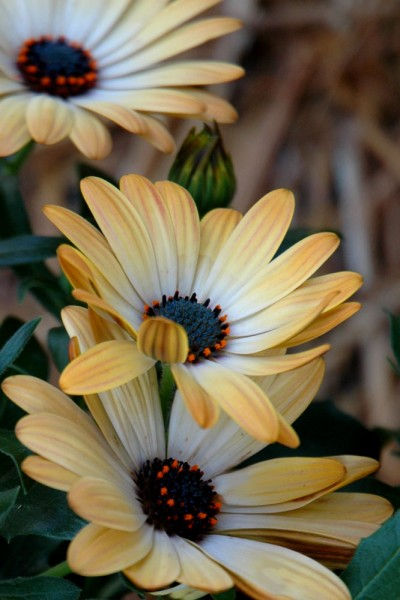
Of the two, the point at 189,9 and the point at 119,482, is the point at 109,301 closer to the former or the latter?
the point at 119,482

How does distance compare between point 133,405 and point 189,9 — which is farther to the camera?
point 189,9

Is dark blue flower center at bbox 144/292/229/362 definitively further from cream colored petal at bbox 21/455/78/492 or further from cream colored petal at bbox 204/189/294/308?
cream colored petal at bbox 21/455/78/492

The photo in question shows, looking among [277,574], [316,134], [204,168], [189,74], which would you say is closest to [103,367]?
[277,574]

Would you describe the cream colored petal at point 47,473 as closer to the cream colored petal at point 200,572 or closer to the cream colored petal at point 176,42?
the cream colored petal at point 200,572

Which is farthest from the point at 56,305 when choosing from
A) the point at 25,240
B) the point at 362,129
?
the point at 362,129

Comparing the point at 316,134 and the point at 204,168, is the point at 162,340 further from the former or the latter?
the point at 316,134
